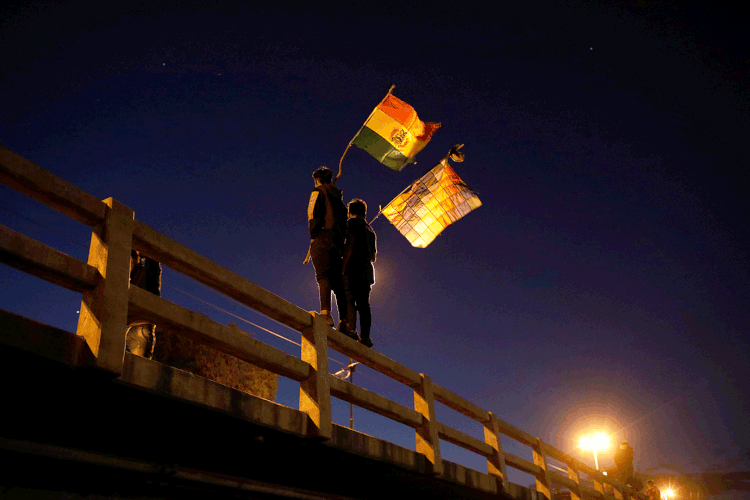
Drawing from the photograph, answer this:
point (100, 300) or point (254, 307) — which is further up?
point (254, 307)

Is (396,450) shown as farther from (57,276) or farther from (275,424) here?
(57,276)

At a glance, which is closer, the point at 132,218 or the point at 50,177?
the point at 50,177

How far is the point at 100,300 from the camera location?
3.07 m

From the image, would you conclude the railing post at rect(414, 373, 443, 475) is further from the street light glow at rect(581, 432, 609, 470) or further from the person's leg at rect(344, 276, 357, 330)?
the street light glow at rect(581, 432, 609, 470)

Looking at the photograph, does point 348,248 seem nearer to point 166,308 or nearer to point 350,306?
point 350,306

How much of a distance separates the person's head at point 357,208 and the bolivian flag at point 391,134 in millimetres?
3108

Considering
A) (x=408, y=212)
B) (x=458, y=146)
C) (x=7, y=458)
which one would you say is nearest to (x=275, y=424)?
(x=7, y=458)

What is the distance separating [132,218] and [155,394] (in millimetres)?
1071

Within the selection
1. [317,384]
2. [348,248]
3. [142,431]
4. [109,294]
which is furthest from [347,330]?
[109,294]

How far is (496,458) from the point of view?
7883 millimetres

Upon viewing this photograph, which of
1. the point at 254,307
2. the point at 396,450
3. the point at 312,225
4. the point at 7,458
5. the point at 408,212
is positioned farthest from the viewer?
the point at 408,212

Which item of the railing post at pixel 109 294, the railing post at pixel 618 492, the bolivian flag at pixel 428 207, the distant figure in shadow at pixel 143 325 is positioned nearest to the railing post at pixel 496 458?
the bolivian flag at pixel 428 207

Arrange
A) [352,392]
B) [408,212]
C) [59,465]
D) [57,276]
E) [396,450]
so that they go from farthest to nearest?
[408,212] → [396,450] → [352,392] → [59,465] → [57,276]

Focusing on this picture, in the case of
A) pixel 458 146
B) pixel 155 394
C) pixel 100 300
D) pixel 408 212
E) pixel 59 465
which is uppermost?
pixel 458 146
